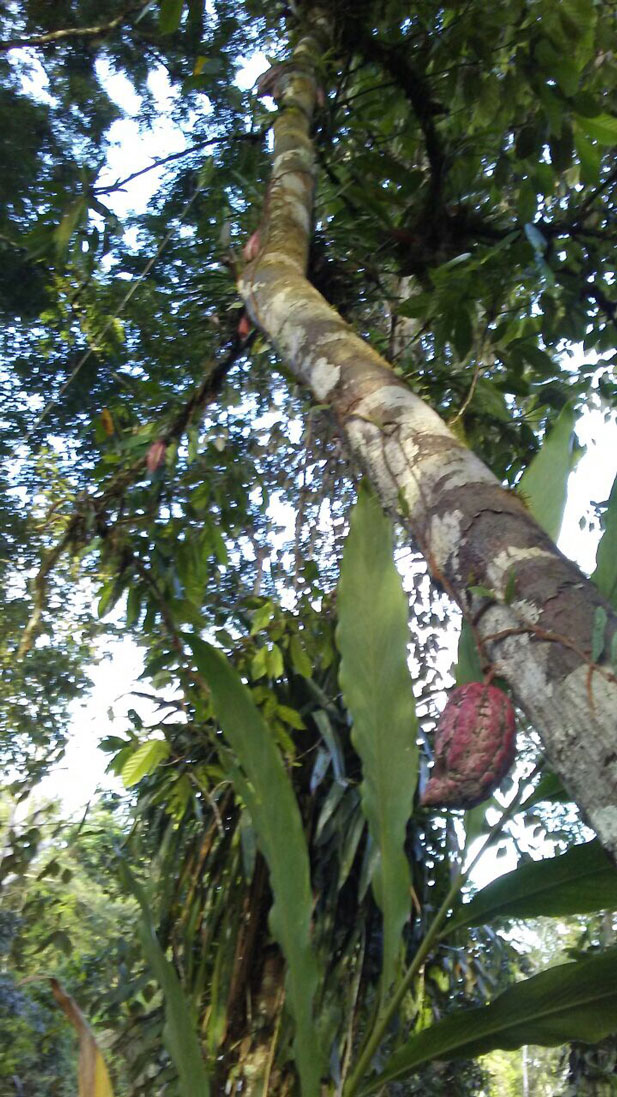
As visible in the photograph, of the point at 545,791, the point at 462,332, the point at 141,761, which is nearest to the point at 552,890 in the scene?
the point at 545,791

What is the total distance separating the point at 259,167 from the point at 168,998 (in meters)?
2.39

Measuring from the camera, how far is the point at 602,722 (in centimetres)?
51

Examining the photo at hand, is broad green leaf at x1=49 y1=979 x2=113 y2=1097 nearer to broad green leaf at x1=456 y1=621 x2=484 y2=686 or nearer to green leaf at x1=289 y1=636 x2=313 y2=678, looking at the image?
broad green leaf at x1=456 y1=621 x2=484 y2=686

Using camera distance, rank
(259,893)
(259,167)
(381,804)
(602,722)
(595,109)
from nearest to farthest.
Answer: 1. (602,722)
2. (381,804)
3. (595,109)
4. (259,893)
5. (259,167)

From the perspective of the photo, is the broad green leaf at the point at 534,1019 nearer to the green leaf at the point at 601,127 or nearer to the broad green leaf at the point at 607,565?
the broad green leaf at the point at 607,565

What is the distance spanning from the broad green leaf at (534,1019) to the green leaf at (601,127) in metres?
1.44

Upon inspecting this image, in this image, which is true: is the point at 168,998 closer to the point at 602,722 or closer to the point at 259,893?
the point at 602,722

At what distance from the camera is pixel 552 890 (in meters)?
0.66

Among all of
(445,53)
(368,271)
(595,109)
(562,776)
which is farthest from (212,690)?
(445,53)

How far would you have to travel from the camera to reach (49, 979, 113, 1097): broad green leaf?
1.82ft

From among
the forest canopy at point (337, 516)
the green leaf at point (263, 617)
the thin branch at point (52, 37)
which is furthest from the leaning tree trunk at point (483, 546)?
the thin branch at point (52, 37)

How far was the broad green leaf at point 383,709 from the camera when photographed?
0.62 m

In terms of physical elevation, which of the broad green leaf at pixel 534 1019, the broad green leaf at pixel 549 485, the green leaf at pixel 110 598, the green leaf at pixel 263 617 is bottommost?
the broad green leaf at pixel 534 1019

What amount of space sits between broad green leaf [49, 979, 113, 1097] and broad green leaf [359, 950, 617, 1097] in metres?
0.20
